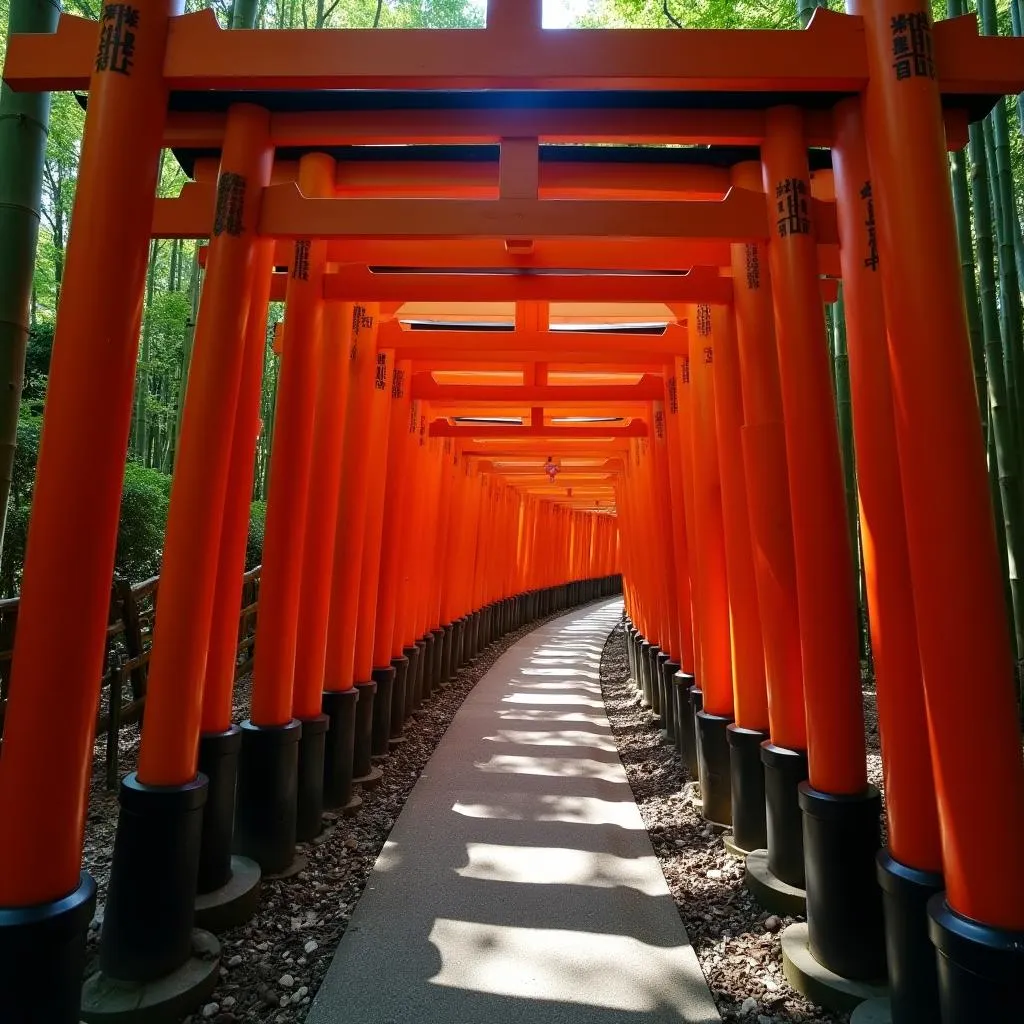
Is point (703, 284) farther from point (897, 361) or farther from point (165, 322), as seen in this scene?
point (165, 322)

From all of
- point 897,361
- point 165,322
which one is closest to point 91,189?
point 897,361

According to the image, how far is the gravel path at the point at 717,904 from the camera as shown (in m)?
2.34

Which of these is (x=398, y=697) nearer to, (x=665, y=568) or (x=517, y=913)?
(x=665, y=568)

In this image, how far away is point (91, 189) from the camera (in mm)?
2104

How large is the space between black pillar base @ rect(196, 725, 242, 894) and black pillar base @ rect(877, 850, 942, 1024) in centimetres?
252

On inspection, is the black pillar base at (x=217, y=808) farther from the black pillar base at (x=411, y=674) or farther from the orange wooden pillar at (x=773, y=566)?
the black pillar base at (x=411, y=674)

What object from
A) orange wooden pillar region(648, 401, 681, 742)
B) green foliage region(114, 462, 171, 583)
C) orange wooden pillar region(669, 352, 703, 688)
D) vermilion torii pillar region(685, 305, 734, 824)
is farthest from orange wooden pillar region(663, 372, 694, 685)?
green foliage region(114, 462, 171, 583)

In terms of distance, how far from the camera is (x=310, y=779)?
3713 millimetres

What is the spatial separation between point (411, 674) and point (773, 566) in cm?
465

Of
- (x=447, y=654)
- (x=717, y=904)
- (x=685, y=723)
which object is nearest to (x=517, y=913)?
(x=717, y=904)

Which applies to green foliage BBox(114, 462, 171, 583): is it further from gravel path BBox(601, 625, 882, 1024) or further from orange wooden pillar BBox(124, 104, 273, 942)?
gravel path BBox(601, 625, 882, 1024)

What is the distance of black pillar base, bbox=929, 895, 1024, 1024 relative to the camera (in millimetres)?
1637

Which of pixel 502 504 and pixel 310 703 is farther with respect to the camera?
pixel 502 504

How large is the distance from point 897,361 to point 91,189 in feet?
8.34
